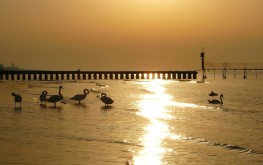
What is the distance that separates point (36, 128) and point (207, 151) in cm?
674

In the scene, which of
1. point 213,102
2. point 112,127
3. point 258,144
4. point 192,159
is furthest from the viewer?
point 213,102

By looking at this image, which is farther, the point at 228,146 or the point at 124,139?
the point at 124,139

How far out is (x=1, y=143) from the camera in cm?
1448

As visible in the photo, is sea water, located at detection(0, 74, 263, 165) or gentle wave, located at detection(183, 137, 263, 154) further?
gentle wave, located at detection(183, 137, 263, 154)

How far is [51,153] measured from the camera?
13281 mm

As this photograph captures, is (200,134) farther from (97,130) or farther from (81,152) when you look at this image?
(81,152)

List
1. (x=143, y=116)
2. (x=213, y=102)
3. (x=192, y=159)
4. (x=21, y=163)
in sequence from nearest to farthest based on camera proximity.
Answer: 1. (x=21, y=163)
2. (x=192, y=159)
3. (x=143, y=116)
4. (x=213, y=102)

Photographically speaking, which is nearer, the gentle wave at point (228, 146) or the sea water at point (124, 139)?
the sea water at point (124, 139)

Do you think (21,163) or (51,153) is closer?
(21,163)

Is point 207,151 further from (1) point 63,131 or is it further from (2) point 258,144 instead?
(1) point 63,131

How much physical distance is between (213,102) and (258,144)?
1981 centimetres

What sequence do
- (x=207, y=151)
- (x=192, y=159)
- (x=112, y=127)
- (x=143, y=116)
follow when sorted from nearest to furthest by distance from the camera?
1. (x=192, y=159)
2. (x=207, y=151)
3. (x=112, y=127)
4. (x=143, y=116)

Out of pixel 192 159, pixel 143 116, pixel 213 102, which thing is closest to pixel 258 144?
pixel 192 159

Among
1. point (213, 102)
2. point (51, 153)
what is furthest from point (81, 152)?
point (213, 102)
